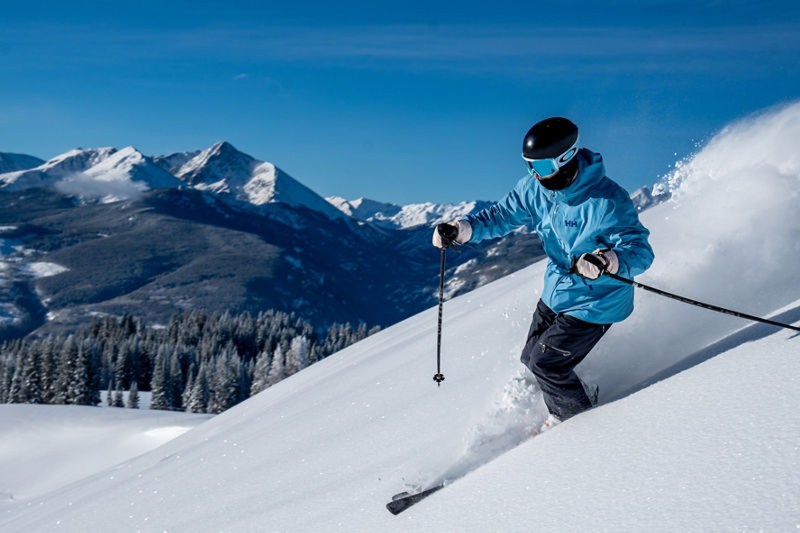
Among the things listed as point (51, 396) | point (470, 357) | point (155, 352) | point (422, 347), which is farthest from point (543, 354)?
point (155, 352)

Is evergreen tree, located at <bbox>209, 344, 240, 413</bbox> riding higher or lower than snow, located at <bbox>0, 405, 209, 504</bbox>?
higher

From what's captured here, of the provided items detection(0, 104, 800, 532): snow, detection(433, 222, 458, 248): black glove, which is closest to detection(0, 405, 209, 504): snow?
detection(0, 104, 800, 532): snow

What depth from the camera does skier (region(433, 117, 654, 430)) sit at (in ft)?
14.3

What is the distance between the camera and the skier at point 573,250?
4348 mm

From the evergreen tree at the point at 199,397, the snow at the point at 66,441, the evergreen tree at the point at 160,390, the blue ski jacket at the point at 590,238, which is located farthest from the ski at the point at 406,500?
the evergreen tree at the point at 160,390

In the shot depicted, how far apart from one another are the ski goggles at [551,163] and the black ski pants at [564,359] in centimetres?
100

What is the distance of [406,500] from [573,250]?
2.06 metres

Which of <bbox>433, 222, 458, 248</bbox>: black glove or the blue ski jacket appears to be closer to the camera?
the blue ski jacket

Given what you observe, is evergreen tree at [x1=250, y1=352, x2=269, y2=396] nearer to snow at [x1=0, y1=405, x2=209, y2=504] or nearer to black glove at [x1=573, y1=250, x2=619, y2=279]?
snow at [x1=0, y1=405, x2=209, y2=504]

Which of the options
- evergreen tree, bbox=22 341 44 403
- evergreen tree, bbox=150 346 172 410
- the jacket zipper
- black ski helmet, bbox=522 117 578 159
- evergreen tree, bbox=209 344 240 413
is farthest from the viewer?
evergreen tree, bbox=209 344 240 413

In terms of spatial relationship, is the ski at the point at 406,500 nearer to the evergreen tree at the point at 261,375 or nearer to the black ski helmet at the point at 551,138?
the black ski helmet at the point at 551,138

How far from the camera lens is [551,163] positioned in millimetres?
4430

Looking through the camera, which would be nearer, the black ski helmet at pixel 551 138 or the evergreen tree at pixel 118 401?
the black ski helmet at pixel 551 138

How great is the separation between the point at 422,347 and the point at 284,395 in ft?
9.88
